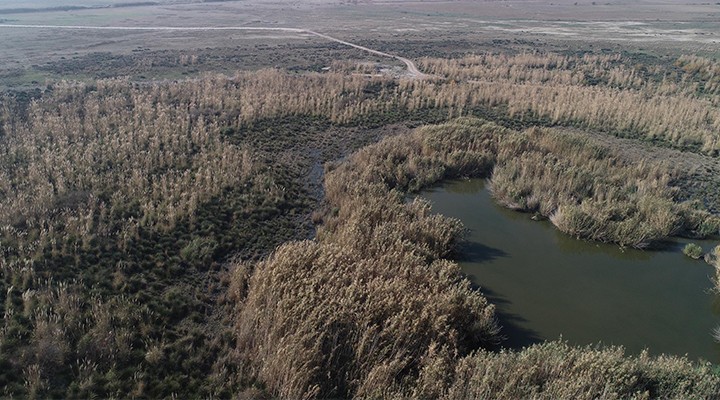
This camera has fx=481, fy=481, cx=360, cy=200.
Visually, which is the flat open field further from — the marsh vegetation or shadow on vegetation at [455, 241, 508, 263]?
shadow on vegetation at [455, 241, 508, 263]

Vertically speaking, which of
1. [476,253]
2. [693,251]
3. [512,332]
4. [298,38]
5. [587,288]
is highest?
[298,38]

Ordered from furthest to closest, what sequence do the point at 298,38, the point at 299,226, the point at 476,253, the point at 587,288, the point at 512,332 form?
the point at 298,38 < the point at 299,226 < the point at 476,253 < the point at 587,288 < the point at 512,332

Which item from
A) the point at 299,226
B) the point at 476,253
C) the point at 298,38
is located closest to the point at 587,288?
the point at 476,253

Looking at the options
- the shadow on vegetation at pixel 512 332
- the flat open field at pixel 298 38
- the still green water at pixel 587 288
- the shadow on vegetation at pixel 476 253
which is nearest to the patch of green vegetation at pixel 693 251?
the still green water at pixel 587 288

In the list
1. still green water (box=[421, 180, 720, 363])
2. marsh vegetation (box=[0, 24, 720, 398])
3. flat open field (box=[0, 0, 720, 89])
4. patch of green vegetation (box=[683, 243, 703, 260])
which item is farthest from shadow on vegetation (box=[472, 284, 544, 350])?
flat open field (box=[0, 0, 720, 89])

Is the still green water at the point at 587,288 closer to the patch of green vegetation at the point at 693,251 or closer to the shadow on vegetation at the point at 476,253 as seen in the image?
the shadow on vegetation at the point at 476,253

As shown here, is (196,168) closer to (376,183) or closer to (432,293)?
(376,183)

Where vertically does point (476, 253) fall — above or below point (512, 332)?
above

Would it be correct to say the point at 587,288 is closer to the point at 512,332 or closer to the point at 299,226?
the point at 512,332

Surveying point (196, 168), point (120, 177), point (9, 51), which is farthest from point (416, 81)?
point (9, 51)
